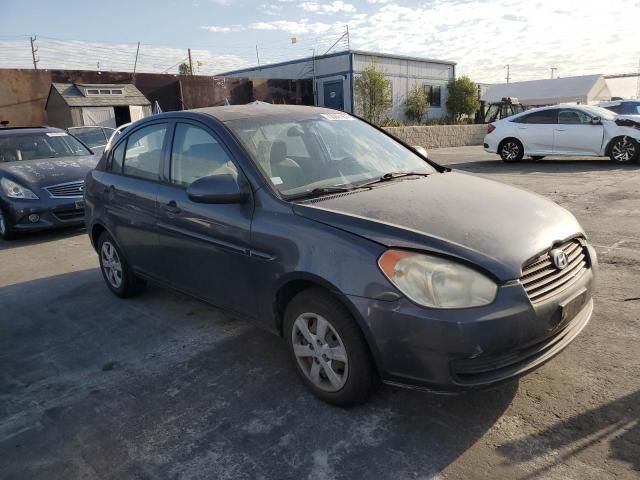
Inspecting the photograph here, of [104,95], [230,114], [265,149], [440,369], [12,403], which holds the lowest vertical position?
[12,403]

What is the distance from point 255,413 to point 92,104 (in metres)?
23.5

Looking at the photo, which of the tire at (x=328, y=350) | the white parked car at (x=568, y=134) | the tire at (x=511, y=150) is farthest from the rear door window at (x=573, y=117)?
the tire at (x=328, y=350)

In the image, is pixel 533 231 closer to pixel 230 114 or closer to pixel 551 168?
pixel 230 114

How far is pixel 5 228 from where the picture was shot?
7.48 m

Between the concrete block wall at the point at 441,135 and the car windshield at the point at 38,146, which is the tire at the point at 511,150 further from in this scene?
the car windshield at the point at 38,146

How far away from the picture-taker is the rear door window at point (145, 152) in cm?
399

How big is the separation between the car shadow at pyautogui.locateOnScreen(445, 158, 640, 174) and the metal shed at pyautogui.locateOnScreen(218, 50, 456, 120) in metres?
17.6

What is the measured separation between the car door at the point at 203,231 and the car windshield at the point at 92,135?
33.1 ft

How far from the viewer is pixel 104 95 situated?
23.6 metres

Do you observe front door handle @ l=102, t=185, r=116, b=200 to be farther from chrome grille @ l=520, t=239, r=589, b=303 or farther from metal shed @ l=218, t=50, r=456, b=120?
metal shed @ l=218, t=50, r=456, b=120

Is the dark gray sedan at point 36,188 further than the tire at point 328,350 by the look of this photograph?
Yes

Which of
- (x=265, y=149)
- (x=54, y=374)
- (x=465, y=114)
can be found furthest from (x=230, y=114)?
(x=465, y=114)

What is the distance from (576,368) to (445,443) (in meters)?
1.13

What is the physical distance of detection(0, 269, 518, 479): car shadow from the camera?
7.94 ft
